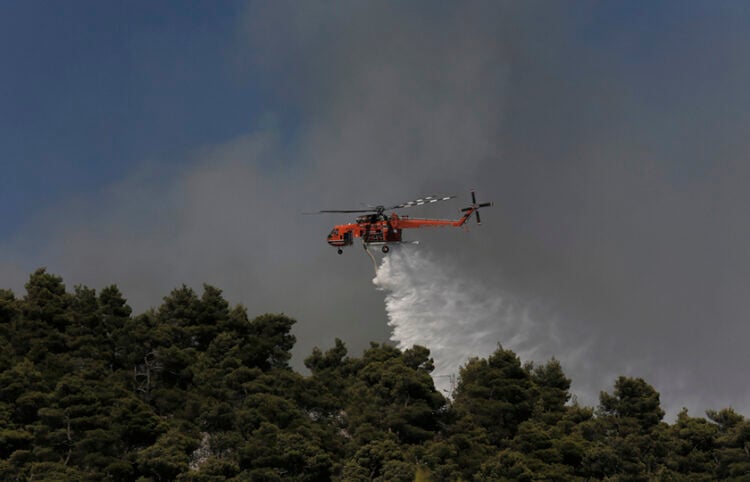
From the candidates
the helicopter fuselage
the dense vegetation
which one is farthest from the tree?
the helicopter fuselage

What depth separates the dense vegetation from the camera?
7906cm

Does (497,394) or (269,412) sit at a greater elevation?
(497,394)

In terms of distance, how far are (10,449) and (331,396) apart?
3135cm

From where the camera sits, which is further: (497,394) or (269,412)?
(497,394)

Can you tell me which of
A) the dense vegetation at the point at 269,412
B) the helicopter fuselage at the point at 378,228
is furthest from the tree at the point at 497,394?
the helicopter fuselage at the point at 378,228

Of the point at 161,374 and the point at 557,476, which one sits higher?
the point at 161,374

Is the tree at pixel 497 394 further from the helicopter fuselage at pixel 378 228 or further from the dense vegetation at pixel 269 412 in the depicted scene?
the helicopter fuselage at pixel 378 228

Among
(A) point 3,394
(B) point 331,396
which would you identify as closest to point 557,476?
(B) point 331,396

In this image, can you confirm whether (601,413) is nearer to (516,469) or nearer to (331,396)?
(516,469)

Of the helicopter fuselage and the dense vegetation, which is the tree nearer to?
the dense vegetation

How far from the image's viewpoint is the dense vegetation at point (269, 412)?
79062 mm

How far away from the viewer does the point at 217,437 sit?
8181cm

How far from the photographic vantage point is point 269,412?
85375 mm

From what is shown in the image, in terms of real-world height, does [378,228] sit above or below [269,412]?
above
